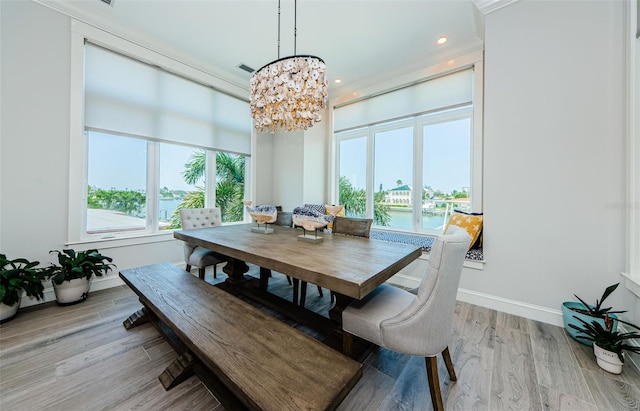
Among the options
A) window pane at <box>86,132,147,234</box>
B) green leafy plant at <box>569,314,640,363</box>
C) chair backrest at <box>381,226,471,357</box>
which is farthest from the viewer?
window pane at <box>86,132,147,234</box>

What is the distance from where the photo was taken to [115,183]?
300cm

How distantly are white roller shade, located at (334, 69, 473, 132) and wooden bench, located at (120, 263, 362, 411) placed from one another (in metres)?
3.62

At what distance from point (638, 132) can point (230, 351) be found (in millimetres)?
3169

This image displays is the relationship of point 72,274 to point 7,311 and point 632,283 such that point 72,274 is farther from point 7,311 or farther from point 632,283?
point 632,283

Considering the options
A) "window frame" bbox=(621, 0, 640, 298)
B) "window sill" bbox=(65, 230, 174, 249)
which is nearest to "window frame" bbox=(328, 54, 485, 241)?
"window frame" bbox=(621, 0, 640, 298)

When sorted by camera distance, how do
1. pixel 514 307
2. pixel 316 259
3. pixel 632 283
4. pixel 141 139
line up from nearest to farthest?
pixel 316 259, pixel 632 283, pixel 514 307, pixel 141 139

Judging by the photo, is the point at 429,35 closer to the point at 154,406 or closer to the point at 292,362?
the point at 292,362

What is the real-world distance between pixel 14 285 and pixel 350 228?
3.06m

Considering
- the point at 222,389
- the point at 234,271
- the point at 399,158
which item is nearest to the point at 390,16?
the point at 399,158

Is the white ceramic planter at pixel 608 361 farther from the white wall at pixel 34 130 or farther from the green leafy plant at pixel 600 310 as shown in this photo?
the white wall at pixel 34 130

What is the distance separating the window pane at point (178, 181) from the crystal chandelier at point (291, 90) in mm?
2073

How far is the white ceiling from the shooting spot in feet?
8.18

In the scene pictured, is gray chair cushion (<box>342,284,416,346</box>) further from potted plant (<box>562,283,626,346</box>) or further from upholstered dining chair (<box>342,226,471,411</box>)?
potted plant (<box>562,283,626,346</box>)

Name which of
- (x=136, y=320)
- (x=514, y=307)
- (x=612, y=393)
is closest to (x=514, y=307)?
(x=514, y=307)
